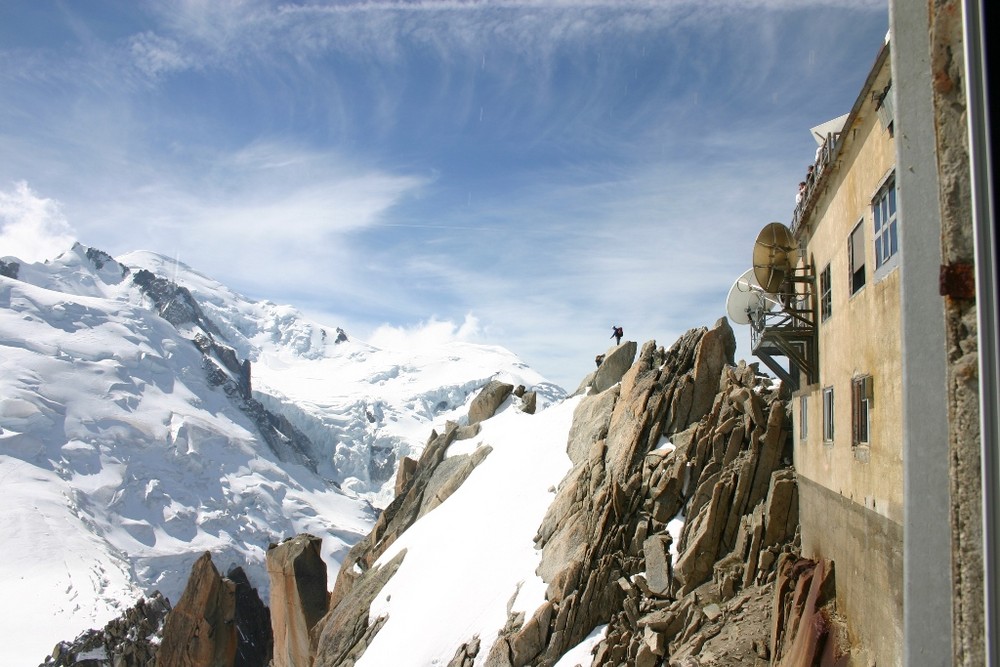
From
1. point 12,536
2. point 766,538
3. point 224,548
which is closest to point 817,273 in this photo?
point 766,538

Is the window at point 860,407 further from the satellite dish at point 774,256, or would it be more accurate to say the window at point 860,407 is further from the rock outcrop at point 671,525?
the satellite dish at point 774,256

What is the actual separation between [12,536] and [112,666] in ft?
228

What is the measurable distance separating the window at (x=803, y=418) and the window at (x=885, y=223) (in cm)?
624

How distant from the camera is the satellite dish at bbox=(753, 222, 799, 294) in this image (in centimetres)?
1708

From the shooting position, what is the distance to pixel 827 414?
13844mm

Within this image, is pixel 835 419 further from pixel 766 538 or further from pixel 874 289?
pixel 766 538

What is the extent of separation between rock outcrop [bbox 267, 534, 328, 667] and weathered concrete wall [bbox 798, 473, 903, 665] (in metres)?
32.5

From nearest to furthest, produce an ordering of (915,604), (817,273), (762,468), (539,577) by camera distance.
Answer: (915,604), (817,273), (762,468), (539,577)

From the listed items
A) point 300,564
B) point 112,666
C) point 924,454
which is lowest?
point 112,666

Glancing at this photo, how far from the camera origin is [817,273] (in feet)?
50.0

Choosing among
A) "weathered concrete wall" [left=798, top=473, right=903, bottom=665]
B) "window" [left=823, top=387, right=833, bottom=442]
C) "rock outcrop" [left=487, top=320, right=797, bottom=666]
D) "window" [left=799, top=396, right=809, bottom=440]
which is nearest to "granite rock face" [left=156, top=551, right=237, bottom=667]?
"rock outcrop" [left=487, top=320, right=797, bottom=666]

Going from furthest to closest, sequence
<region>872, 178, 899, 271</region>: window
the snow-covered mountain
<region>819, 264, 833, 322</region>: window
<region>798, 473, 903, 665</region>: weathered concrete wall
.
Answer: the snow-covered mountain → <region>819, 264, 833, 322</region>: window → <region>872, 178, 899, 271</region>: window → <region>798, 473, 903, 665</region>: weathered concrete wall

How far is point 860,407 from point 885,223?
284 cm

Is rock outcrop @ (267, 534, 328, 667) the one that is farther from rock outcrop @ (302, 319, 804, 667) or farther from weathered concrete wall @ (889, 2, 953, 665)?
weathered concrete wall @ (889, 2, 953, 665)
